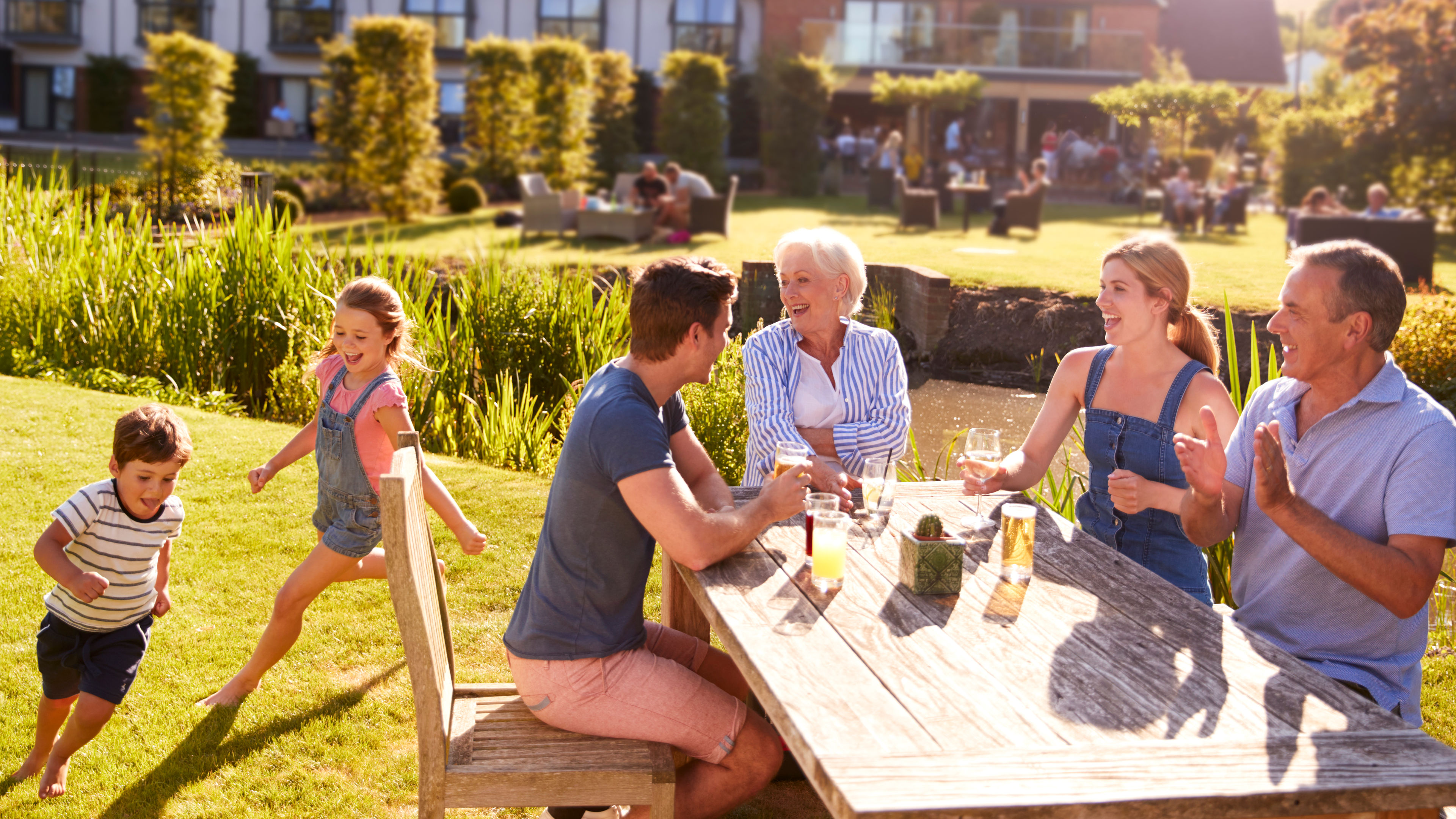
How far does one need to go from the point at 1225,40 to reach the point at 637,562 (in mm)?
36597

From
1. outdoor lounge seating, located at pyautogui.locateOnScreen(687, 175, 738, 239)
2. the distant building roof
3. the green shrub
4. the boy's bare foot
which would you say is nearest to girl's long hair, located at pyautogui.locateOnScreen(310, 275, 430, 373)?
the boy's bare foot

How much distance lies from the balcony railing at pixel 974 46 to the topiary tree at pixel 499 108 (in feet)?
29.7

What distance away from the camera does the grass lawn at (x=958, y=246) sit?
11531mm

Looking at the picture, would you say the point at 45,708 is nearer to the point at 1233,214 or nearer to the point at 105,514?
the point at 105,514

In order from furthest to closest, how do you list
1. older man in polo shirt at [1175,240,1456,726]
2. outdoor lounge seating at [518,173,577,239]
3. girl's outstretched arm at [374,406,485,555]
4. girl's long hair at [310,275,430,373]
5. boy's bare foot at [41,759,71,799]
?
outdoor lounge seating at [518,173,577,239] → girl's long hair at [310,275,430,373] → girl's outstretched arm at [374,406,485,555] → boy's bare foot at [41,759,71,799] → older man in polo shirt at [1175,240,1456,726]

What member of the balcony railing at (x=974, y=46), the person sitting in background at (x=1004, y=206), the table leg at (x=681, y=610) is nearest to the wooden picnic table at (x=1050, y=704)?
the table leg at (x=681, y=610)

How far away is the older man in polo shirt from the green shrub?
60.5 feet

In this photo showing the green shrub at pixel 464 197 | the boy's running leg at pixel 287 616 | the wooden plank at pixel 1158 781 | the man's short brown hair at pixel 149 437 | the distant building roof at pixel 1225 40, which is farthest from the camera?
the distant building roof at pixel 1225 40

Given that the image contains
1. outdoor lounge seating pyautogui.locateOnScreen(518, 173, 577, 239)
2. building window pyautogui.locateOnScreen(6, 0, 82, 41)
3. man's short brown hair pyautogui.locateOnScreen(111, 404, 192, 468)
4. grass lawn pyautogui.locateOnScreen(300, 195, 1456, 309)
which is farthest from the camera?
building window pyautogui.locateOnScreen(6, 0, 82, 41)

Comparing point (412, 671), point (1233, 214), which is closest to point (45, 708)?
point (412, 671)

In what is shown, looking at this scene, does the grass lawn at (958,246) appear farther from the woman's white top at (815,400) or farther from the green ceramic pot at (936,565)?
the green ceramic pot at (936,565)

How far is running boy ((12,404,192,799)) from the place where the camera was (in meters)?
2.66

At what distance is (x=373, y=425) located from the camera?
3.30 meters

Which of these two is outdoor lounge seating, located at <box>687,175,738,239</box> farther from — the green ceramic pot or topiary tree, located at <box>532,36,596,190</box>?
the green ceramic pot
